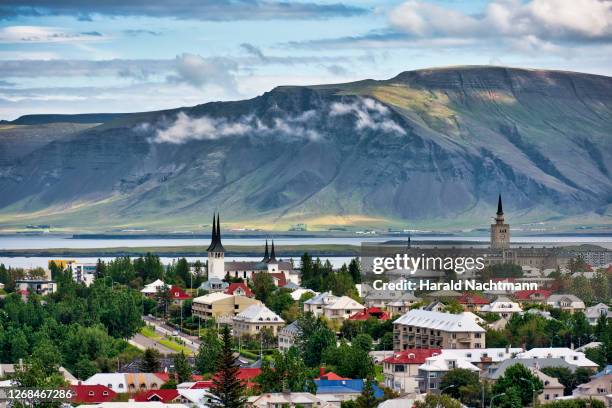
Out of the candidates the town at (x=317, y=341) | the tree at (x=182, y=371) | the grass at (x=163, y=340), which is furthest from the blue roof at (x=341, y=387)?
the grass at (x=163, y=340)

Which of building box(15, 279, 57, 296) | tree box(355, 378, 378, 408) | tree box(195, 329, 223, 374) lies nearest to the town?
tree box(355, 378, 378, 408)

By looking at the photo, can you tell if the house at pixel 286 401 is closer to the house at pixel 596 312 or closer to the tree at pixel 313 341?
the tree at pixel 313 341

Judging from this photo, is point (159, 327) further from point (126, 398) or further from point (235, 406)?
point (235, 406)

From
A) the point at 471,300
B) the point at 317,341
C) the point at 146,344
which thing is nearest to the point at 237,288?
the point at 471,300

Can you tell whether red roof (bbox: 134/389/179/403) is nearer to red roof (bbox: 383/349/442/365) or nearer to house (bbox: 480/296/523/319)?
red roof (bbox: 383/349/442/365)

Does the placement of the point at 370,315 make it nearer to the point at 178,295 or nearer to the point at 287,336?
the point at 287,336

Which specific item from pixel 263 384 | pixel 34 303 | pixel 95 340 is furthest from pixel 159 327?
pixel 263 384
